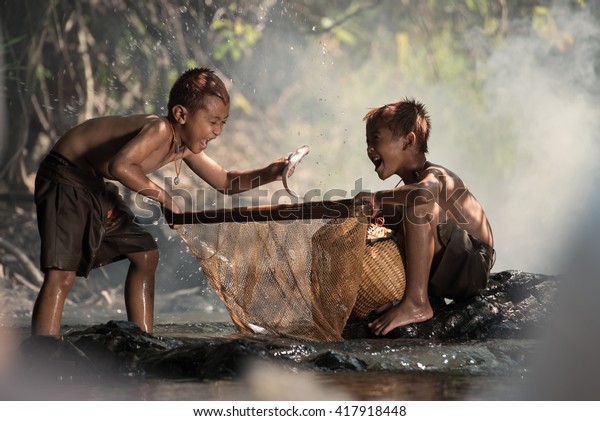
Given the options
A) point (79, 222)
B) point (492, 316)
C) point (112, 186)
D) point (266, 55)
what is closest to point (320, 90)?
point (266, 55)

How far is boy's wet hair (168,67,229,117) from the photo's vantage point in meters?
3.37

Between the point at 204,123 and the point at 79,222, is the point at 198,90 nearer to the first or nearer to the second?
the point at 204,123

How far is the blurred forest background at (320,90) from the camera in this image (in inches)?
267

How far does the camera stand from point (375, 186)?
784cm

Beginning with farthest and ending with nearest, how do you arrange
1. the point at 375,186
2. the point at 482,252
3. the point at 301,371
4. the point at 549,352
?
the point at 375,186 → the point at 482,252 → the point at 549,352 → the point at 301,371

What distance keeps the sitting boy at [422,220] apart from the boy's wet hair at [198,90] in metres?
0.69

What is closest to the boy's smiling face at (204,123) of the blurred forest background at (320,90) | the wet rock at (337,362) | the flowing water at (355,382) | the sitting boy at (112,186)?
the sitting boy at (112,186)

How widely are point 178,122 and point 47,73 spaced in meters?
3.83

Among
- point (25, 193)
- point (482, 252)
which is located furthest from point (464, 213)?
point (25, 193)

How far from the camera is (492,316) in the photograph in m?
3.53

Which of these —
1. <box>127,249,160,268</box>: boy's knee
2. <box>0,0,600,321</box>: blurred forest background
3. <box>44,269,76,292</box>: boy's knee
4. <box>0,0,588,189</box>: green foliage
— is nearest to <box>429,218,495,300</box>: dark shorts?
<box>127,249,160,268</box>: boy's knee

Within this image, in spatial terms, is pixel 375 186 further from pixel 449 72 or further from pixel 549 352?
pixel 549 352

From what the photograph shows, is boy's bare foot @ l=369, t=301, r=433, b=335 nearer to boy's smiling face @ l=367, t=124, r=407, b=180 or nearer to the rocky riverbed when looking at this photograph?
the rocky riverbed

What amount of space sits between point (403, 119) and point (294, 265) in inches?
31.0
